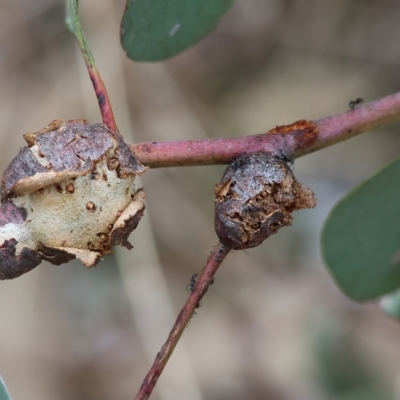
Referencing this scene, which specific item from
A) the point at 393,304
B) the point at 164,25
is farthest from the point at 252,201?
the point at 393,304

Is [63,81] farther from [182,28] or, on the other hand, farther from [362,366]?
[362,366]

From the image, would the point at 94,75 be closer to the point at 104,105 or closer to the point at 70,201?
the point at 104,105

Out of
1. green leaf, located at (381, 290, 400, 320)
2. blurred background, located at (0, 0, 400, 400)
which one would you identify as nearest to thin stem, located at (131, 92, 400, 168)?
green leaf, located at (381, 290, 400, 320)

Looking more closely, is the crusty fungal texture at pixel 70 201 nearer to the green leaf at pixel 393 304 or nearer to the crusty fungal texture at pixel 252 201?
the crusty fungal texture at pixel 252 201

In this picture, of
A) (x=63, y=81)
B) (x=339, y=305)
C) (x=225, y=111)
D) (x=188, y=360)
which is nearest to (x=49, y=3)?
(x=63, y=81)

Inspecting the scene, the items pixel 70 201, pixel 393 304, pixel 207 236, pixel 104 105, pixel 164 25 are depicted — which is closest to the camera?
pixel 70 201

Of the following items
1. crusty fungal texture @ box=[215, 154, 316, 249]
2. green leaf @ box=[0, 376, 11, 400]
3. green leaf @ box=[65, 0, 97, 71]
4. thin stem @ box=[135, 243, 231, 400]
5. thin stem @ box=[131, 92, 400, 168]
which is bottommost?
green leaf @ box=[0, 376, 11, 400]

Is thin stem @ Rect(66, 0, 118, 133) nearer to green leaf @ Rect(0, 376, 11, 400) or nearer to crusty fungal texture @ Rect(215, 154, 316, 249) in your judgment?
crusty fungal texture @ Rect(215, 154, 316, 249)
